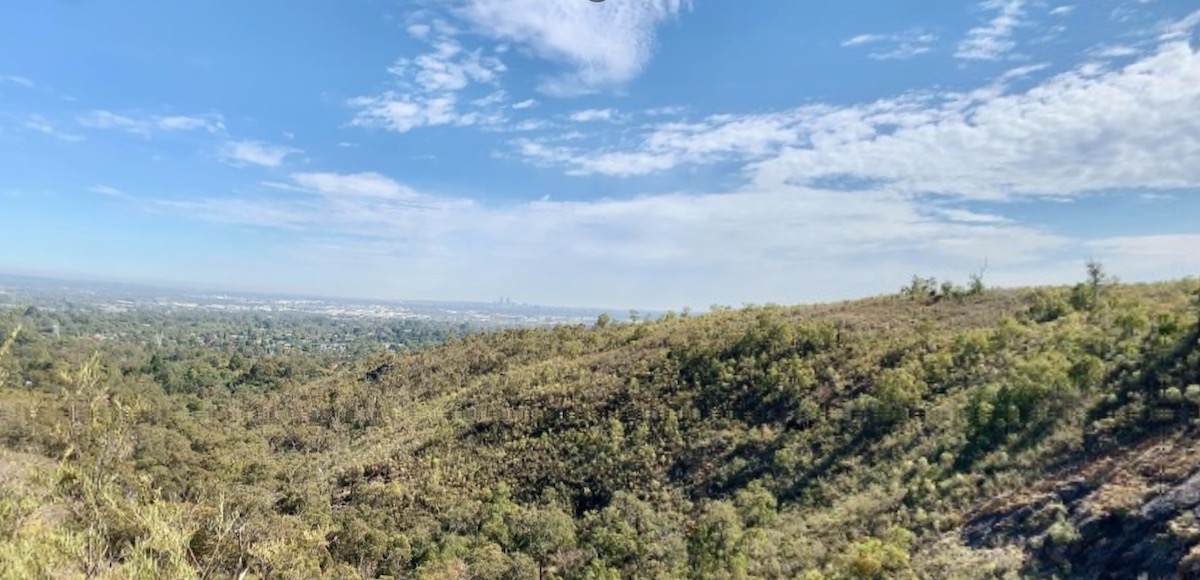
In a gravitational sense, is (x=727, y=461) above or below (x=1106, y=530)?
below

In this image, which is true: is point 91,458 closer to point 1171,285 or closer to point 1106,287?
point 1106,287

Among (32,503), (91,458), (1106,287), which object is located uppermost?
(1106,287)

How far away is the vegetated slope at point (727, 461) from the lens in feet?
50.4

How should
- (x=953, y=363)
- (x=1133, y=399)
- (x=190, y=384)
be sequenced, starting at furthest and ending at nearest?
(x=190, y=384), (x=953, y=363), (x=1133, y=399)

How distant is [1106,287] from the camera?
125 ft

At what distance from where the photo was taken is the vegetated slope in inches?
604

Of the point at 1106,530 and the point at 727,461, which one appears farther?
the point at 727,461

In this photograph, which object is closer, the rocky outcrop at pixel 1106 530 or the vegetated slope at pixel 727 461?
the rocky outcrop at pixel 1106 530

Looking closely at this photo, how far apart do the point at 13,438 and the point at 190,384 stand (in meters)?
44.0

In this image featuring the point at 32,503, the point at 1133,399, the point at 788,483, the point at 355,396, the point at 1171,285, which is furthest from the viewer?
the point at 355,396

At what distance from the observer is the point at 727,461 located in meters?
35.2

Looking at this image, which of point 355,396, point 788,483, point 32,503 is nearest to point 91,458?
point 32,503

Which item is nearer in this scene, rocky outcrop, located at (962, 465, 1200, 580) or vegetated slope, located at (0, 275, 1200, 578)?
rocky outcrop, located at (962, 465, 1200, 580)

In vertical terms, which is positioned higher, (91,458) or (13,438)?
(91,458)
